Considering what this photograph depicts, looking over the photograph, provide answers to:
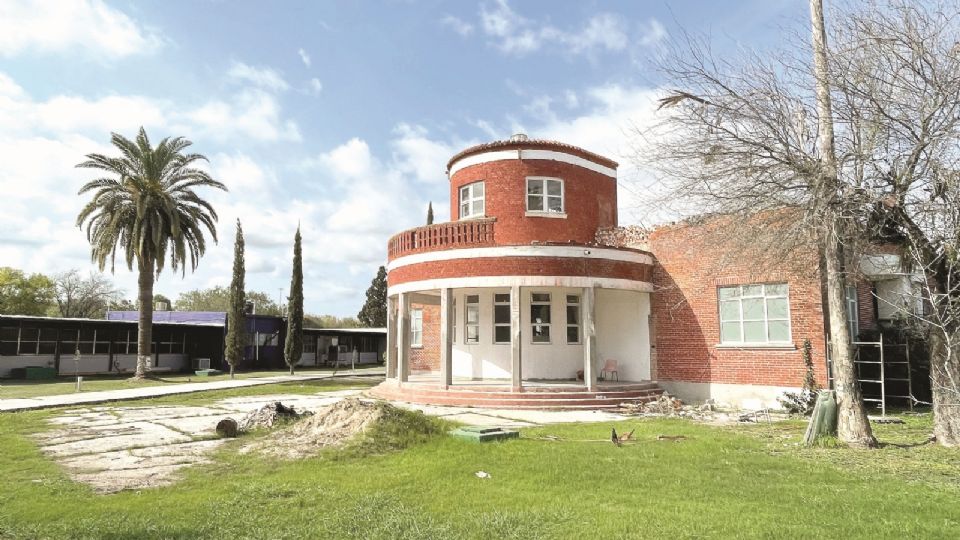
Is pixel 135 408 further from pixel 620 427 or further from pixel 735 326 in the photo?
pixel 735 326

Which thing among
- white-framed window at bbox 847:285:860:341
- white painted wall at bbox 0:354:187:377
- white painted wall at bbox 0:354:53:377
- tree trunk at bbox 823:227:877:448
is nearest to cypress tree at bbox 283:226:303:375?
white painted wall at bbox 0:354:187:377

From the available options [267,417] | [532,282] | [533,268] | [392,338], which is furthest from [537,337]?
[267,417]

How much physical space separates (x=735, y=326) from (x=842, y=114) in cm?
780

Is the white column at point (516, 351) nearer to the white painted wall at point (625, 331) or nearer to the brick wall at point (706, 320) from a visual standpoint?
the white painted wall at point (625, 331)

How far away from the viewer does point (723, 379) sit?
15.9m

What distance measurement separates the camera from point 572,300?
19.0 metres

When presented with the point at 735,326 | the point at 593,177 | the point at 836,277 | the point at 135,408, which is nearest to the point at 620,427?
the point at 836,277

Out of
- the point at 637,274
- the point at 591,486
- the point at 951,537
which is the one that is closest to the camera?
the point at 951,537

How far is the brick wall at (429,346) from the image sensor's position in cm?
2336

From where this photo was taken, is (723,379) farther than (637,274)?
No

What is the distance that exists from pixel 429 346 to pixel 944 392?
17211mm

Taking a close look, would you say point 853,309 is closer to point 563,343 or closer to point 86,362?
point 563,343

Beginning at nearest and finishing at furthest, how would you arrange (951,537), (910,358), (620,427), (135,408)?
(951,537) → (620,427) → (910,358) → (135,408)

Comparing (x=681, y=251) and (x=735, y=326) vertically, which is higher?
(x=681, y=251)
